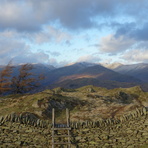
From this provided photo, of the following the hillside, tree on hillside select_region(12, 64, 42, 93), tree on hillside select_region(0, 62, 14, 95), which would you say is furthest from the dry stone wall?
tree on hillside select_region(12, 64, 42, 93)

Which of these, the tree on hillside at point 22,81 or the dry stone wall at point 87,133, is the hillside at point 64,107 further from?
the tree on hillside at point 22,81

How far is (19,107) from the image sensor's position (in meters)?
24.6

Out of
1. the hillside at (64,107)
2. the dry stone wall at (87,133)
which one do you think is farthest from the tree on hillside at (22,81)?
the dry stone wall at (87,133)

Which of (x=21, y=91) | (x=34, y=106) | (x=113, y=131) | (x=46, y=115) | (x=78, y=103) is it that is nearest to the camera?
(x=113, y=131)

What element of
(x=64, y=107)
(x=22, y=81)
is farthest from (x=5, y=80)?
(x=64, y=107)

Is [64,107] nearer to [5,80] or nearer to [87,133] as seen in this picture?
[87,133]

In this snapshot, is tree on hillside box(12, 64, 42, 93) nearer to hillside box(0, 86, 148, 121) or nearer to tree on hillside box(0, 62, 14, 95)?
tree on hillside box(0, 62, 14, 95)

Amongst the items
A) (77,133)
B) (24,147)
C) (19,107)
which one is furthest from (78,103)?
(24,147)

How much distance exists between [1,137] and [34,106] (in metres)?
10.3

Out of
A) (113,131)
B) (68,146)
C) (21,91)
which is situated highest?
(21,91)

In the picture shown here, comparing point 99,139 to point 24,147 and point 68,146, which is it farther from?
point 24,147

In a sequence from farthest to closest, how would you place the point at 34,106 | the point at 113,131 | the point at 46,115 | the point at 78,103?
the point at 78,103, the point at 34,106, the point at 46,115, the point at 113,131

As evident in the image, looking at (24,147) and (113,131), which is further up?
(113,131)

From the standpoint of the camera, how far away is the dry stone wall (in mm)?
14125
